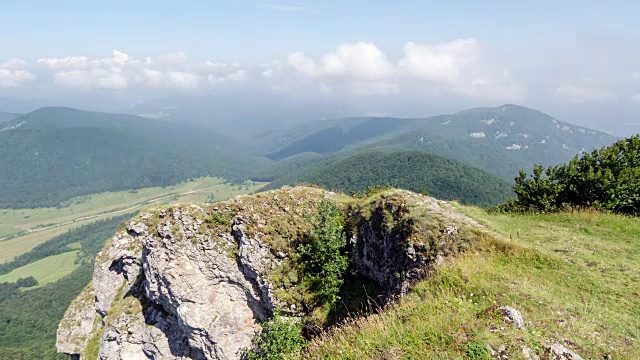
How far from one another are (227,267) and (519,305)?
1850 centimetres

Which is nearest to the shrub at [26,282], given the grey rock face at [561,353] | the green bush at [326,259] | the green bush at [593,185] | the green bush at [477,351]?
the green bush at [326,259]

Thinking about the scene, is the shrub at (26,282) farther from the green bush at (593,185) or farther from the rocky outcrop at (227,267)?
the green bush at (593,185)

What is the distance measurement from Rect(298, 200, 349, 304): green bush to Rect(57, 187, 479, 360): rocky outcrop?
2.74 ft

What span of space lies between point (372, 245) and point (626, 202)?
16.8 meters

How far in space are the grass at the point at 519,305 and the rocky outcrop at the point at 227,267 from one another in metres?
5.64

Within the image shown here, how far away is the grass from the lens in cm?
827

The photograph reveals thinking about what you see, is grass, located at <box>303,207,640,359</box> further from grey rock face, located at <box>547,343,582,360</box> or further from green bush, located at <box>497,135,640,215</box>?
green bush, located at <box>497,135,640,215</box>

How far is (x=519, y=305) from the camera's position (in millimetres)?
10656

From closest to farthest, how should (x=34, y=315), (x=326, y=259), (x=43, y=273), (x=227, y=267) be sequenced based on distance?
(x=326, y=259)
(x=227, y=267)
(x=34, y=315)
(x=43, y=273)

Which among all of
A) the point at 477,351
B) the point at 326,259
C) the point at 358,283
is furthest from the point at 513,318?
the point at 326,259

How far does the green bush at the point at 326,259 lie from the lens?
21.2 metres

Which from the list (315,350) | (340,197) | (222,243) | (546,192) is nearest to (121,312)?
(222,243)

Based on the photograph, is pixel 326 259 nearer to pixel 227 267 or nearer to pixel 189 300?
pixel 227 267

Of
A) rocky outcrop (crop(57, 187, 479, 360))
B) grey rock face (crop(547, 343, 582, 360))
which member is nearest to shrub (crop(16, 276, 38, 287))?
rocky outcrop (crop(57, 187, 479, 360))
